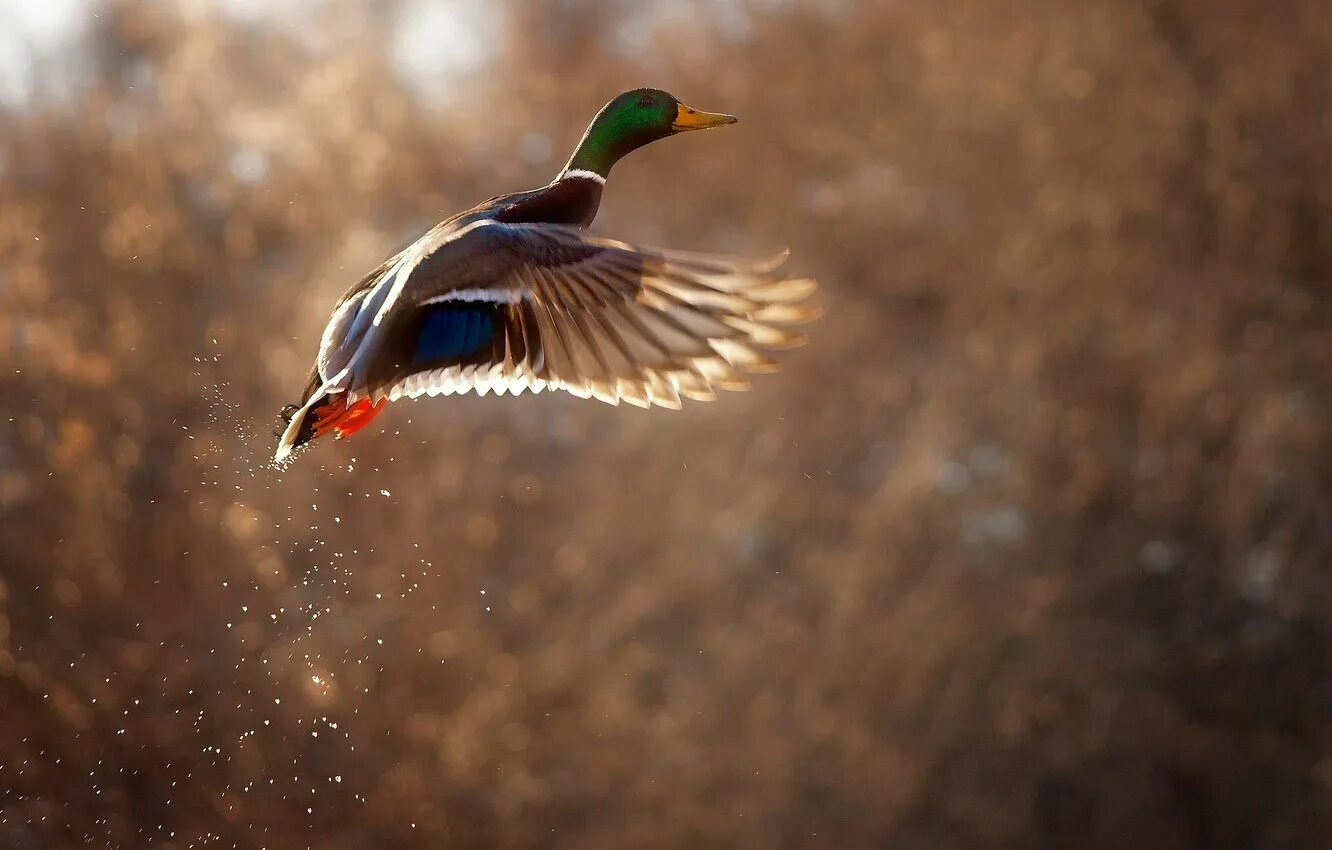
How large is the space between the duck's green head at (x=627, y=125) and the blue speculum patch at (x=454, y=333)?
14.0 inches

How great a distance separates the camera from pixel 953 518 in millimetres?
A: 6547

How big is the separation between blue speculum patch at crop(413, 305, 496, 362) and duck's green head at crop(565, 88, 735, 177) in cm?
36

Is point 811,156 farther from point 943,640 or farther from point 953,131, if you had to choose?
point 943,640

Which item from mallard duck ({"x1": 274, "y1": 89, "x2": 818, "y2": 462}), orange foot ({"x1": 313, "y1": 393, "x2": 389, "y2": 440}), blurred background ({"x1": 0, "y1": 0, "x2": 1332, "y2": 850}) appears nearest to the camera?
mallard duck ({"x1": 274, "y1": 89, "x2": 818, "y2": 462})

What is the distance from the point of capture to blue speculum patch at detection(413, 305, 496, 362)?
2385 millimetres

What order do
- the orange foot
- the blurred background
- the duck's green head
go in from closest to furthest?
the orange foot < the duck's green head < the blurred background

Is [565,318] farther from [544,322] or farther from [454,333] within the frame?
[454,333]

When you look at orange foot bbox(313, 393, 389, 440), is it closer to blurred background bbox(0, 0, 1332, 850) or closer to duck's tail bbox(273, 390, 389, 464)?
duck's tail bbox(273, 390, 389, 464)

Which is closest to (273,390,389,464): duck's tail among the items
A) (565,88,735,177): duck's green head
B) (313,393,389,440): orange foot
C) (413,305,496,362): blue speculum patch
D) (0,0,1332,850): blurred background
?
(313,393,389,440): orange foot

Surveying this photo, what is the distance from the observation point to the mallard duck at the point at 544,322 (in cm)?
223

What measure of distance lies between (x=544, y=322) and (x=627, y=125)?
0.43 meters

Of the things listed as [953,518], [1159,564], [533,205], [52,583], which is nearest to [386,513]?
[52,583]

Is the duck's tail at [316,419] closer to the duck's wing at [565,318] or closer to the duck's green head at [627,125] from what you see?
the duck's wing at [565,318]

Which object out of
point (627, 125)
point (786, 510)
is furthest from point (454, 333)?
point (786, 510)
